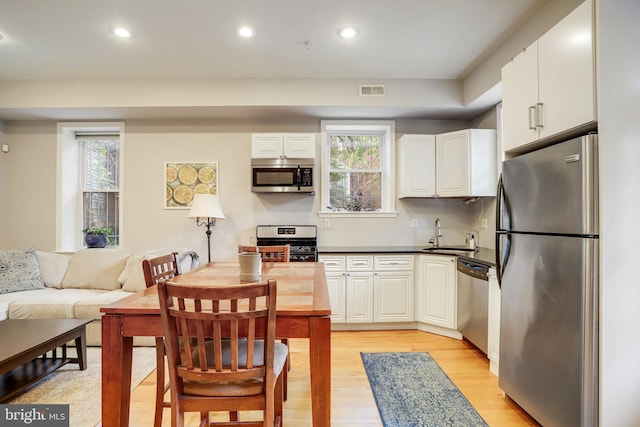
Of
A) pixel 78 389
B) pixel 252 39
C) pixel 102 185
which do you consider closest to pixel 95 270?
pixel 102 185

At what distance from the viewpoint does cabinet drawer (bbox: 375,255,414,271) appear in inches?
136

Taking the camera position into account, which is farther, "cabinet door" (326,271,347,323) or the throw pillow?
"cabinet door" (326,271,347,323)

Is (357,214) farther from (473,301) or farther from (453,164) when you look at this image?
(473,301)

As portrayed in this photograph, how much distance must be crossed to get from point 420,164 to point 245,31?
2.28 m

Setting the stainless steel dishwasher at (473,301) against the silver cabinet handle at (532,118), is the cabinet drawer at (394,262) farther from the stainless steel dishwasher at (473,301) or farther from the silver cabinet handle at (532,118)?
the silver cabinet handle at (532,118)

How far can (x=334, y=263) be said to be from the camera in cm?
343

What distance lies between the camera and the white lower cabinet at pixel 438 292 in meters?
3.24

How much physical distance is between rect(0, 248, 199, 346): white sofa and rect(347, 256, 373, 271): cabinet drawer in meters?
1.79

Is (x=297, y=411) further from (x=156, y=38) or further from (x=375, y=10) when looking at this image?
(x=156, y=38)

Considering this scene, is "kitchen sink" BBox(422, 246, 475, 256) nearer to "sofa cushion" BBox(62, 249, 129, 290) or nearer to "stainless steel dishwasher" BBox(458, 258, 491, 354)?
"stainless steel dishwasher" BBox(458, 258, 491, 354)

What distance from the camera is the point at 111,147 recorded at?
418 centimetres

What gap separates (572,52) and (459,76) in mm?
1840

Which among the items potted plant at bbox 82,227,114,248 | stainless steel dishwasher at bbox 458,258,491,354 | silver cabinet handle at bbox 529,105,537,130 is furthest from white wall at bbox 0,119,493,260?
silver cabinet handle at bbox 529,105,537,130

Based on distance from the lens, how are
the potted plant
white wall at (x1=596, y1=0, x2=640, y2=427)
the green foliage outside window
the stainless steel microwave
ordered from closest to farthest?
white wall at (x1=596, y1=0, x2=640, y2=427) → the stainless steel microwave → the potted plant → the green foliage outside window
